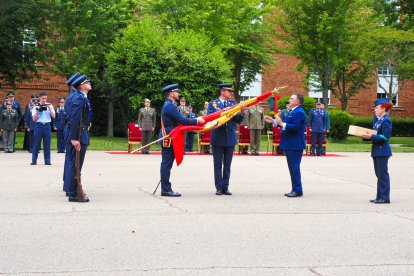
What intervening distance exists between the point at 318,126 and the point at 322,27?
12.5m

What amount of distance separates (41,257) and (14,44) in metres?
29.7

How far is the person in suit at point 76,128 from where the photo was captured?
1187 centimetres

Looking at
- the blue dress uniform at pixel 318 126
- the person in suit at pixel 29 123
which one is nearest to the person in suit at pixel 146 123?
the person in suit at pixel 29 123

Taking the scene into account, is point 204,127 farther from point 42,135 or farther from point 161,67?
point 161,67

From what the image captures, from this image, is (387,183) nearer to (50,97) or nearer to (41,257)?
(41,257)

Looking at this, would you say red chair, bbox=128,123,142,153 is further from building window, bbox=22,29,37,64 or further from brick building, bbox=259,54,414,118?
brick building, bbox=259,54,414,118

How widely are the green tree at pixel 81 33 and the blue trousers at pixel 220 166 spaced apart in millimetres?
24453

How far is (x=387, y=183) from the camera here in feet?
40.4

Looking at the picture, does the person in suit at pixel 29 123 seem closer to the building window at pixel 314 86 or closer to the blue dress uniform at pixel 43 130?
the blue dress uniform at pixel 43 130

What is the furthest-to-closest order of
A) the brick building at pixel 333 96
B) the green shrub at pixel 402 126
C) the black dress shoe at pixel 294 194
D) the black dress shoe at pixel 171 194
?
the brick building at pixel 333 96, the green shrub at pixel 402 126, the black dress shoe at pixel 294 194, the black dress shoe at pixel 171 194

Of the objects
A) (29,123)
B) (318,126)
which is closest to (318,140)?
(318,126)

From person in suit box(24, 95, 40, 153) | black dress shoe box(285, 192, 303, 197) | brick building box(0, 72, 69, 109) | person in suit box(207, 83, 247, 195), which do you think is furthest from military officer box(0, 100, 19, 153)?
brick building box(0, 72, 69, 109)

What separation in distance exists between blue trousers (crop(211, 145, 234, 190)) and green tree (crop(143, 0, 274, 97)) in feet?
77.7

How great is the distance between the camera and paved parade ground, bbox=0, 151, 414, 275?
7.16 metres
